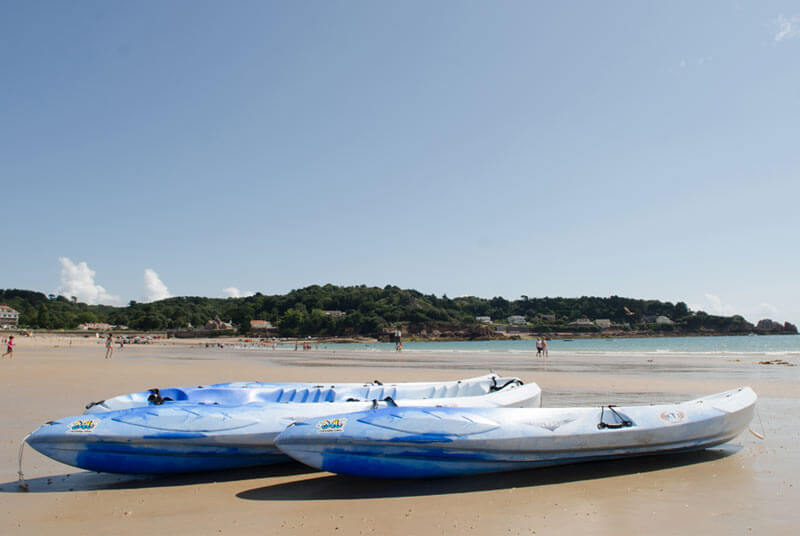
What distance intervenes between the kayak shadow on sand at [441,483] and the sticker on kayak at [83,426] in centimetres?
173

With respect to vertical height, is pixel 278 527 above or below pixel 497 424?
below

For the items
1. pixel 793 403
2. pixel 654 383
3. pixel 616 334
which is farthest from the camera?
pixel 616 334

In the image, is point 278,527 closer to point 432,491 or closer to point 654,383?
point 432,491

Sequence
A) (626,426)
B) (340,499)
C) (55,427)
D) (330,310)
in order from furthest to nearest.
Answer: (330,310) → (626,426) → (55,427) → (340,499)

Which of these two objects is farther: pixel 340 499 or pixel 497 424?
pixel 497 424

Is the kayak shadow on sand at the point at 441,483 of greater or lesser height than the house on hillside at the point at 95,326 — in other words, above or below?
above

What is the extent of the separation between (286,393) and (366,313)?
13631 cm

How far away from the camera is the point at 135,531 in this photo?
4.18 metres

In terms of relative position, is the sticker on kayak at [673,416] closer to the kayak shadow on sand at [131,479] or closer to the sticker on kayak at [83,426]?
the kayak shadow on sand at [131,479]

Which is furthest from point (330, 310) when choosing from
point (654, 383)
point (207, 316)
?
point (654, 383)

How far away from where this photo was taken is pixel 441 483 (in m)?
5.49

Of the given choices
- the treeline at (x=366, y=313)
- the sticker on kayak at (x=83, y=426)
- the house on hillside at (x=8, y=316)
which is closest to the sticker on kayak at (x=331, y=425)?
the sticker on kayak at (x=83, y=426)

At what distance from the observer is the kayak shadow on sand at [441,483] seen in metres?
5.20

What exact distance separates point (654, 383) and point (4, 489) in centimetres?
1577
